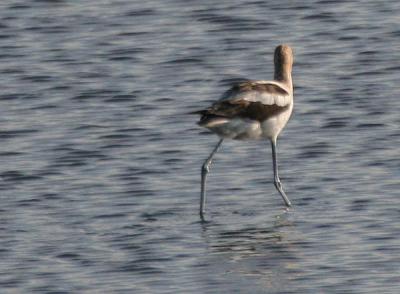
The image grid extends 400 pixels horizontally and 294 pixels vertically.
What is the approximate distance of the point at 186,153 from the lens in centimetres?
1731

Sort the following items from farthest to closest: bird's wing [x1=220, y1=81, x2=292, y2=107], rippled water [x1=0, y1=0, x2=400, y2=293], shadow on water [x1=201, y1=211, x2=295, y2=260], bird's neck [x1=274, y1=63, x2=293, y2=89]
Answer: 1. bird's neck [x1=274, y1=63, x2=293, y2=89]
2. bird's wing [x1=220, y1=81, x2=292, y2=107]
3. shadow on water [x1=201, y1=211, x2=295, y2=260]
4. rippled water [x1=0, y1=0, x2=400, y2=293]

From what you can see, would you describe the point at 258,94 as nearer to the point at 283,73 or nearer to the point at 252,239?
the point at 283,73

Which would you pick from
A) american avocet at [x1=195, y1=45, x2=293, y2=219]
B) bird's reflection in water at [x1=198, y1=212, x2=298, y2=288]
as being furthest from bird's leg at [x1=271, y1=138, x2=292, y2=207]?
bird's reflection in water at [x1=198, y1=212, x2=298, y2=288]

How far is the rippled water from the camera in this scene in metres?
13.3

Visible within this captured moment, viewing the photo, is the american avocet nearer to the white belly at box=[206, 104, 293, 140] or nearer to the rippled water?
the white belly at box=[206, 104, 293, 140]

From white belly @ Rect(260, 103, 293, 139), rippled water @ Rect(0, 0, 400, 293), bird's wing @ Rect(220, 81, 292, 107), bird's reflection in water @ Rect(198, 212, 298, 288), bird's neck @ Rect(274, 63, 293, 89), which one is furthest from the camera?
bird's neck @ Rect(274, 63, 293, 89)

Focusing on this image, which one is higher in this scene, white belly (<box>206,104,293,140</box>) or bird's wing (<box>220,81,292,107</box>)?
bird's wing (<box>220,81,292,107</box>)

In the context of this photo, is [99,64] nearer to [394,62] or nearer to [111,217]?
[394,62]

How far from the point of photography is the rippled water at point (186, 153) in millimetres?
13305

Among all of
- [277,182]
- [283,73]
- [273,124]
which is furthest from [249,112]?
[283,73]

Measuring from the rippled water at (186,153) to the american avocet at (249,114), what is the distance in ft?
1.29

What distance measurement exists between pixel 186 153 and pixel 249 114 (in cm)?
213

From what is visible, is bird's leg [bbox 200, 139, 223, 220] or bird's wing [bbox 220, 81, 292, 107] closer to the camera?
bird's leg [bbox 200, 139, 223, 220]

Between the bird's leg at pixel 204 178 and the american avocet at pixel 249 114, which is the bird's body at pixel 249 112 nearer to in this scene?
the american avocet at pixel 249 114
